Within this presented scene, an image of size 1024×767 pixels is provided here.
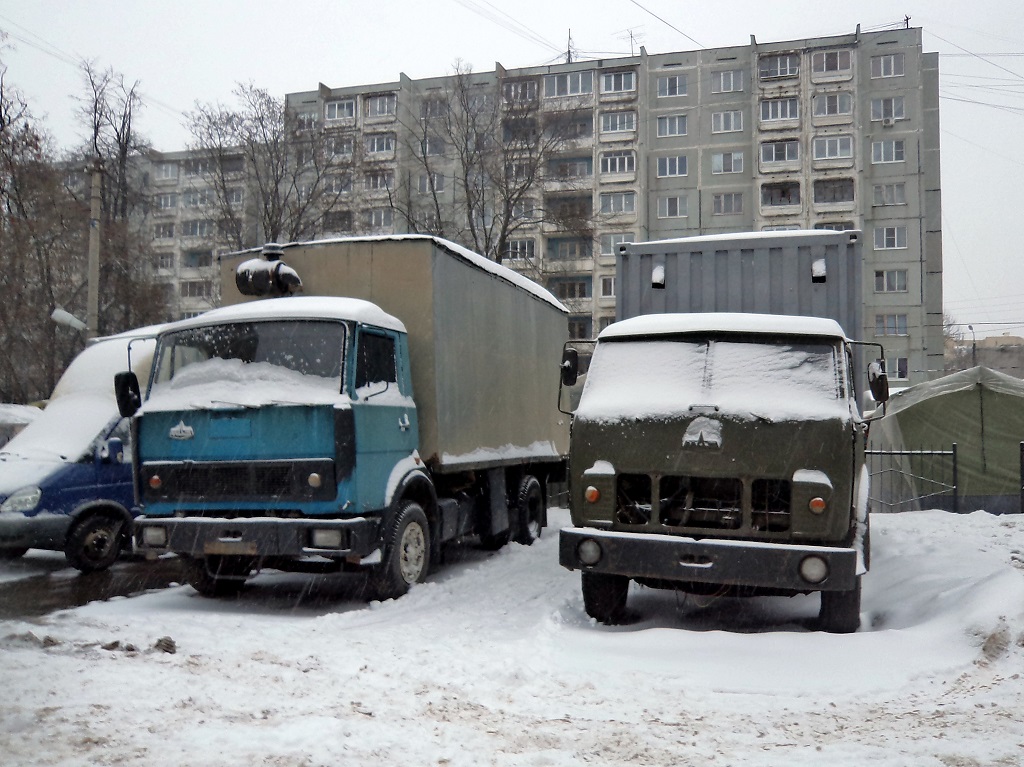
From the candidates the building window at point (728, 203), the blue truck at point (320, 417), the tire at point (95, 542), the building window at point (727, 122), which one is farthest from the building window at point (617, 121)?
the tire at point (95, 542)

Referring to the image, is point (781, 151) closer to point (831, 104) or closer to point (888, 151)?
point (831, 104)

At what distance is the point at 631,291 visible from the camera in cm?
977

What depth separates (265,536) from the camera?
7.60m

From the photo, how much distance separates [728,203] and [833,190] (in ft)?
18.9

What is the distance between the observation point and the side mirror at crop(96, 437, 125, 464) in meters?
10.6

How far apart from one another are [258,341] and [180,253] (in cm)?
5578

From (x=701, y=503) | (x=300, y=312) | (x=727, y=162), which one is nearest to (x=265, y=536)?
(x=300, y=312)

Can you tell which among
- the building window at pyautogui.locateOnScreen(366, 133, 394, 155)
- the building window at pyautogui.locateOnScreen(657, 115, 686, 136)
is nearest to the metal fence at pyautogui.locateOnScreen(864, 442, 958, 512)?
the building window at pyautogui.locateOnScreen(657, 115, 686, 136)

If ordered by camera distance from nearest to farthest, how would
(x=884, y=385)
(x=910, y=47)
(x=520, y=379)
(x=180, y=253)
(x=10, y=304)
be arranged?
(x=884, y=385), (x=520, y=379), (x=10, y=304), (x=910, y=47), (x=180, y=253)

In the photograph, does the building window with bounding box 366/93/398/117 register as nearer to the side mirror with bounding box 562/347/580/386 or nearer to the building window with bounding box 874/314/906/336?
the building window with bounding box 874/314/906/336

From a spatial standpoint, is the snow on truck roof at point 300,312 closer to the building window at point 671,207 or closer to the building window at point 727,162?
the building window at point 671,207

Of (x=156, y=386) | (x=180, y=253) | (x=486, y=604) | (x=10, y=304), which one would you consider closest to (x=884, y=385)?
(x=486, y=604)

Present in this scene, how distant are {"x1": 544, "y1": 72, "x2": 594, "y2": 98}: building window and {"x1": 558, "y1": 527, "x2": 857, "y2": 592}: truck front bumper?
50035mm

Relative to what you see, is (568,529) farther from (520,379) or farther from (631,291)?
(520,379)
